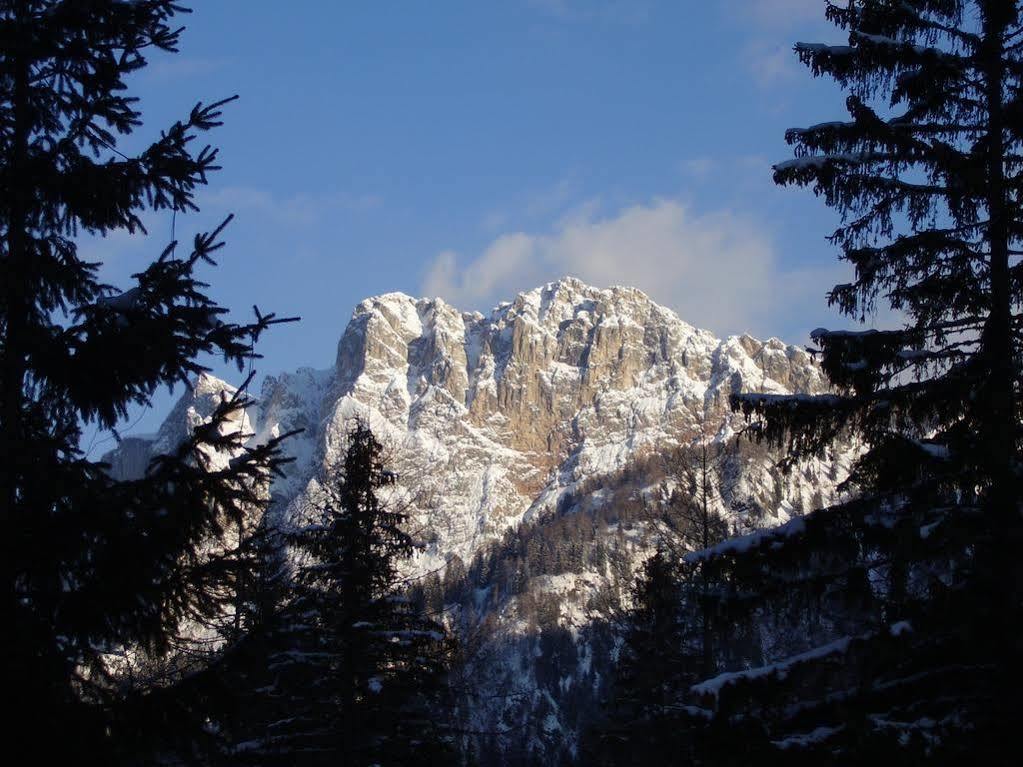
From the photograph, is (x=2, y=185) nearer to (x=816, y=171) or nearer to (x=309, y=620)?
(x=816, y=171)

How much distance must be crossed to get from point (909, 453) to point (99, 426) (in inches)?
252

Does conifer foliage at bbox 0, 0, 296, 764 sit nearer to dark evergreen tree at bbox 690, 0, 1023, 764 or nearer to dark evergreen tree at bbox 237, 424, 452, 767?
dark evergreen tree at bbox 690, 0, 1023, 764

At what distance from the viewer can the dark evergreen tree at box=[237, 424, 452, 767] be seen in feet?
55.3

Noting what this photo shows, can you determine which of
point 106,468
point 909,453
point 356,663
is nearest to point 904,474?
point 909,453

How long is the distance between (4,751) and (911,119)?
873 centimetres

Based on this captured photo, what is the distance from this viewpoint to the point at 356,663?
17172 millimetres

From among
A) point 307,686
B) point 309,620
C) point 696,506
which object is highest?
point 696,506

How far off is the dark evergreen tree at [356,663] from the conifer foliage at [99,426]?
9577 mm

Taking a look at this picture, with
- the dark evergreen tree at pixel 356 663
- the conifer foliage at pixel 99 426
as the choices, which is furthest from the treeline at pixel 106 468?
the dark evergreen tree at pixel 356 663

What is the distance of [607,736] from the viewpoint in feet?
80.1

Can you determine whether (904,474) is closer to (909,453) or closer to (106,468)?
(909,453)

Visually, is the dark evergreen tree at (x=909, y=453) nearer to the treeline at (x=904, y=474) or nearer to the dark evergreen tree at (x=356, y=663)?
the treeline at (x=904, y=474)

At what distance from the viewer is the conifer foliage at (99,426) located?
6266 mm

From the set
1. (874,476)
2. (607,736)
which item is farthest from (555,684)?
(874,476)
